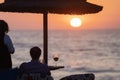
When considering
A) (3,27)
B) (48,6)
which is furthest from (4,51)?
(48,6)

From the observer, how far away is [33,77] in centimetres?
767

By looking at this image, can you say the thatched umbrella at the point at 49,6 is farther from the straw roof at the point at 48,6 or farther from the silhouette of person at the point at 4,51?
the silhouette of person at the point at 4,51

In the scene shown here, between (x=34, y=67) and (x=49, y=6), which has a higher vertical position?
(x=49, y=6)

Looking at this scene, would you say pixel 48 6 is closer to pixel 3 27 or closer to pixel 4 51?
pixel 3 27

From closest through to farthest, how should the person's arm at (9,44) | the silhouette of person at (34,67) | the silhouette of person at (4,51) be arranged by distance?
the silhouette of person at (34,67)
the silhouette of person at (4,51)
the person's arm at (9,44)

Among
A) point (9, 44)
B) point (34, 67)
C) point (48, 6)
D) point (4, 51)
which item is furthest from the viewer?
point (48, 6)

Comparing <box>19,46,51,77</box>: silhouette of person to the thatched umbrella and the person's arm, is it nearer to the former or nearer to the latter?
the person's arm

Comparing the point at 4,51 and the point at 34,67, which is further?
the point at 4,51

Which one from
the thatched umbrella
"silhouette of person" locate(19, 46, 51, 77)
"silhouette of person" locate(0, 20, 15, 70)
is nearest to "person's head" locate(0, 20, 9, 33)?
"silhouette of person" locate(0, 20, 15, 70)

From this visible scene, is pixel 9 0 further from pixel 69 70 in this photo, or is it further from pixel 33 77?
pixel 69 70

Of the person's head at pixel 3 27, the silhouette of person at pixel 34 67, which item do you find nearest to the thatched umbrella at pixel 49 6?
the person's head at pixel 3 27

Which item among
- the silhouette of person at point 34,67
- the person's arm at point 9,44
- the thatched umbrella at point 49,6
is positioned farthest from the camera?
the thatched umbrella at point 49,6

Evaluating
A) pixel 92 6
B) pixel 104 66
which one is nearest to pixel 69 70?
pixel 104 66

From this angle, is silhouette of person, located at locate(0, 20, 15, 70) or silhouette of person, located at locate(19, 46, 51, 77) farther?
silhouette of person, located at locate(0, 20, 15, 70)
